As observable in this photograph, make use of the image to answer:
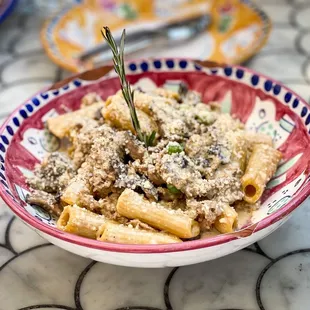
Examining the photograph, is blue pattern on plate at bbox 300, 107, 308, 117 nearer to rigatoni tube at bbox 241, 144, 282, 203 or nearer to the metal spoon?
rigatoni tube at bbox 241, 144, 282, 203

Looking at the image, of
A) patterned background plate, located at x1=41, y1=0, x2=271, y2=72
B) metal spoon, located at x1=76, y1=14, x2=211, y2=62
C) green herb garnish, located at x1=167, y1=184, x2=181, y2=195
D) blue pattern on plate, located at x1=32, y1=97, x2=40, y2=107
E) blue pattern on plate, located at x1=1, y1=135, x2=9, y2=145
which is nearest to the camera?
green herb garnish, located at x1=167, y1=184, x2=181, y2=195

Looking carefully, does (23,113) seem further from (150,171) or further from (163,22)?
(163,22)

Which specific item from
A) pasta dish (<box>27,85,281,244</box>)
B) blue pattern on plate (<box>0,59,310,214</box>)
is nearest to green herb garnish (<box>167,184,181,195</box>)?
pasta dish (<box>27,85,281,244</box>)

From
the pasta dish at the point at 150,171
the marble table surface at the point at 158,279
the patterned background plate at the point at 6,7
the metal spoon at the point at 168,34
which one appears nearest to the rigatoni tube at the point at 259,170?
the pasta dish at the point at 150,171

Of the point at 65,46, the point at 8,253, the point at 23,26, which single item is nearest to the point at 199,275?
the point at 8,253

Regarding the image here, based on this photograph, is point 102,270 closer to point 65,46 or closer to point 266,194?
point 266,194

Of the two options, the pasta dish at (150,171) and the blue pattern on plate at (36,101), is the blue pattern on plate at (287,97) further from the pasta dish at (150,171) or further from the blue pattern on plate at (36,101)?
the blue pattern on plate at (36,101)

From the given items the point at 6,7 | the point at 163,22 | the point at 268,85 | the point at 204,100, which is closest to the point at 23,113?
the point at 204,100
